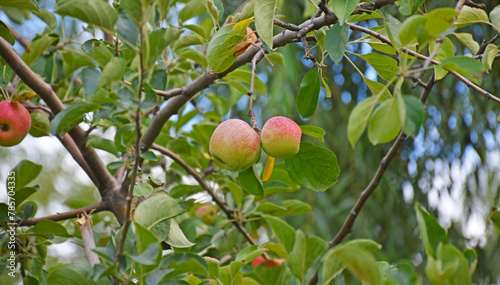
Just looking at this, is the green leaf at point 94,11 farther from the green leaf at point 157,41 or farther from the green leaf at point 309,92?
the green leaf at point 309,92

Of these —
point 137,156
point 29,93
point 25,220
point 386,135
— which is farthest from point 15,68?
point 386,135

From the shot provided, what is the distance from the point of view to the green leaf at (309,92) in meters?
0.77

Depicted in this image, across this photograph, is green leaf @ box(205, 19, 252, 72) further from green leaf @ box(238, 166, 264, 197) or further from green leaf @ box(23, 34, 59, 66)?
green leaf @ box(23, 34, 59, 66)

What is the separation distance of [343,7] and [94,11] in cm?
31

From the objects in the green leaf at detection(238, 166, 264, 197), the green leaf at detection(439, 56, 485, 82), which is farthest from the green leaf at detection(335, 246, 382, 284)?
the green leaf at detection(238, 166, 264, 197)

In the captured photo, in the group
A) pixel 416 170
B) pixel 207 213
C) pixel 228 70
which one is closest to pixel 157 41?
pixel 228 70

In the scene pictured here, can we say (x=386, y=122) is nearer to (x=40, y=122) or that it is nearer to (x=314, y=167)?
(x=314, y=167)

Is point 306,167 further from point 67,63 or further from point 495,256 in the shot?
point 495,256

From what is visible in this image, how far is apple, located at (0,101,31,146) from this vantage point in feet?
2.97

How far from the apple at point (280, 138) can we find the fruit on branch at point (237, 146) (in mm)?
20

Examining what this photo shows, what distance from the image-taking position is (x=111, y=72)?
54 centimetres

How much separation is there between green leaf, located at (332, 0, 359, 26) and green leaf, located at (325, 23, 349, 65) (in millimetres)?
43

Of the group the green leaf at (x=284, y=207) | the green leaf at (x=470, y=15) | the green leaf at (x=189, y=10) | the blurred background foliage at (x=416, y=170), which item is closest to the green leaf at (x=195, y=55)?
the green leaf at (x=189, y=10)

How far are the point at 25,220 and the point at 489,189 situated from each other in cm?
218
